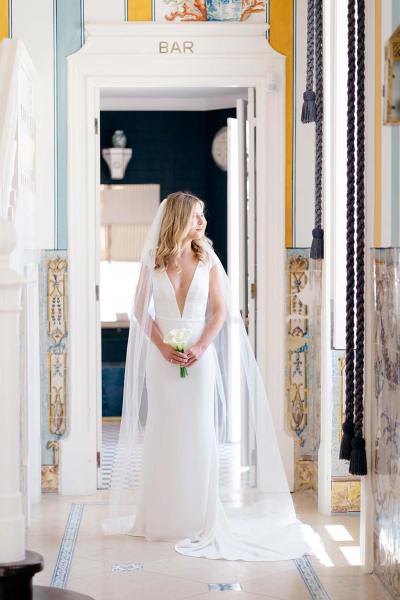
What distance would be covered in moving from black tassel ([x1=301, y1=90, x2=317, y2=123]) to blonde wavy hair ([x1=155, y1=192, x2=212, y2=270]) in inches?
36.6

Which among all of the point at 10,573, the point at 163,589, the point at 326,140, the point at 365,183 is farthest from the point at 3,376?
the point at 326,140

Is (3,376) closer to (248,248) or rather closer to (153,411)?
(153,411)

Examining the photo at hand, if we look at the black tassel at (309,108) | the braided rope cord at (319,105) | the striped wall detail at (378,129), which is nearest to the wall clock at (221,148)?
the braided rope cord at (319,105)

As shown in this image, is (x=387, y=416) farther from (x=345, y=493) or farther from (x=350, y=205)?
(x=345, y=493)

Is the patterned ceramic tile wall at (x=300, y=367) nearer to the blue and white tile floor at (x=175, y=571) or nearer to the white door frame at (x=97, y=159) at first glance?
the white door frame at (x=97, y=159)

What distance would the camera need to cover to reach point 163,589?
4.30 metres

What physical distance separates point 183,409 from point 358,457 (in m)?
1.14

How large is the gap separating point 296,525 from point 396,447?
1.50 meters

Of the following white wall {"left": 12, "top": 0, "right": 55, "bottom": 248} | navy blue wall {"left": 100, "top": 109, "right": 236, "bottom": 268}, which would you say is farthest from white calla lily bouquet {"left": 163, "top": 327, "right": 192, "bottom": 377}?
navy blue wall {"left": 100, "top": 109, "right": 236, "bottom": 268}

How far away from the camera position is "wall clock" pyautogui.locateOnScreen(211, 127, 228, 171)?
32.2ft

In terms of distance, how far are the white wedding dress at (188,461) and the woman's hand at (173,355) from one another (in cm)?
3

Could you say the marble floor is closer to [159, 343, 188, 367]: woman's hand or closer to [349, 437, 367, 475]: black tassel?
[349, 437, 367, 475]: black tassel

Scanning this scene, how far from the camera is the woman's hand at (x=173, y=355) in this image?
5219 mm

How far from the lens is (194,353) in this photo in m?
5.26
